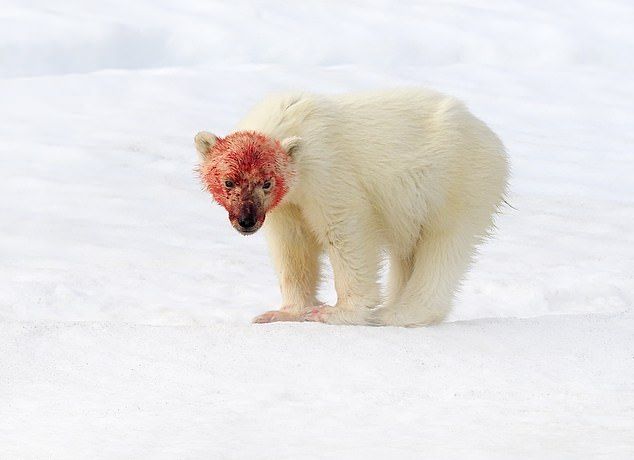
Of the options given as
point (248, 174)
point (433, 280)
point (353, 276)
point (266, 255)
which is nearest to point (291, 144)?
point (248, 174)

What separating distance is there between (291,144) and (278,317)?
39.8 inches

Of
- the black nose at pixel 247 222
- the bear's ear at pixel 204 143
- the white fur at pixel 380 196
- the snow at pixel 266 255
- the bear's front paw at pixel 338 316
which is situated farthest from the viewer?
the bear's front paw at pixel 338 316

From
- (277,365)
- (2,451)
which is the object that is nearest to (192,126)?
(277,365)

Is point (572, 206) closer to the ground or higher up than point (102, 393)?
closer to the ground

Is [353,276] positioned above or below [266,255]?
above

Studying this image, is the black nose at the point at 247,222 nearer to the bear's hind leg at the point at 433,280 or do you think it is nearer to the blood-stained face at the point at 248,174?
the blood-stained face at the point at 248,174

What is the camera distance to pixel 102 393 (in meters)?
4.47

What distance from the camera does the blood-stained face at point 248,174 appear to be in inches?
210

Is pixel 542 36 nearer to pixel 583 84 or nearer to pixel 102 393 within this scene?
pixel 583 84

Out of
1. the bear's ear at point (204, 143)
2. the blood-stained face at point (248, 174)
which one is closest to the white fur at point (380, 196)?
the blood-stained face at point (248, 174)

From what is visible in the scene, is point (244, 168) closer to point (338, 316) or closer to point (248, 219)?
point (248, 219)

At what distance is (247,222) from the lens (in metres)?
5.31

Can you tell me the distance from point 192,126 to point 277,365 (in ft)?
28.8

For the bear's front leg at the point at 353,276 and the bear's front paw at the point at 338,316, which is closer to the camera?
the bear's front leg at the point at 353,276
